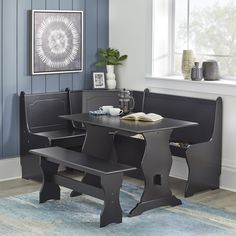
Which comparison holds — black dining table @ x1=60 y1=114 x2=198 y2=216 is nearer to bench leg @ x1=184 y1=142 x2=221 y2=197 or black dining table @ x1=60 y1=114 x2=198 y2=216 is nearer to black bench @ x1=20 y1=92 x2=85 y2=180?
bench leg @ x1=184 y1=142 x2=221 y2=197

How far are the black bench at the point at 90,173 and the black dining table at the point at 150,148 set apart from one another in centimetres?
27

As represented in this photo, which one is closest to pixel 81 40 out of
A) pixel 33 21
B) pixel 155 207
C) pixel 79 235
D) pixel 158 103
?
pixel 33 21

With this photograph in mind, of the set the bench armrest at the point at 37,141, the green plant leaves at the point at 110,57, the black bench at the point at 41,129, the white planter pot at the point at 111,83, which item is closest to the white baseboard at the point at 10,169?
the black bench at the point at 41,129

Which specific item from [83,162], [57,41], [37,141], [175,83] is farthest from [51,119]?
[83,162]

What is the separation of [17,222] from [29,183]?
3.83 ft

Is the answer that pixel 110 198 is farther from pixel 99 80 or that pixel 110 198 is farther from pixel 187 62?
pixel 99 80

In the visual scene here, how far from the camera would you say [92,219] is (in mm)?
4668

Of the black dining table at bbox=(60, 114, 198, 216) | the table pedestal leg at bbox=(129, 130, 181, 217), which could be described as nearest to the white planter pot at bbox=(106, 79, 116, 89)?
the black dining table at bbox=(60, 114, 198, 216)

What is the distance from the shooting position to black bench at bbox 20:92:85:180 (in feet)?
18.8

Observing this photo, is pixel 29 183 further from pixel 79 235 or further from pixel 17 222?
pixel 79 235

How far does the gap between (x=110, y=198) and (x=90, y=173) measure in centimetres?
26

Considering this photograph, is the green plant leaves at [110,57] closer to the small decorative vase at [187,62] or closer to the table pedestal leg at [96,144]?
the small decorative vase at [187,62]

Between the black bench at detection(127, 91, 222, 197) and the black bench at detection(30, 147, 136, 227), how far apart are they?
933 millimetres

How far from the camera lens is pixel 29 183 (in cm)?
573
